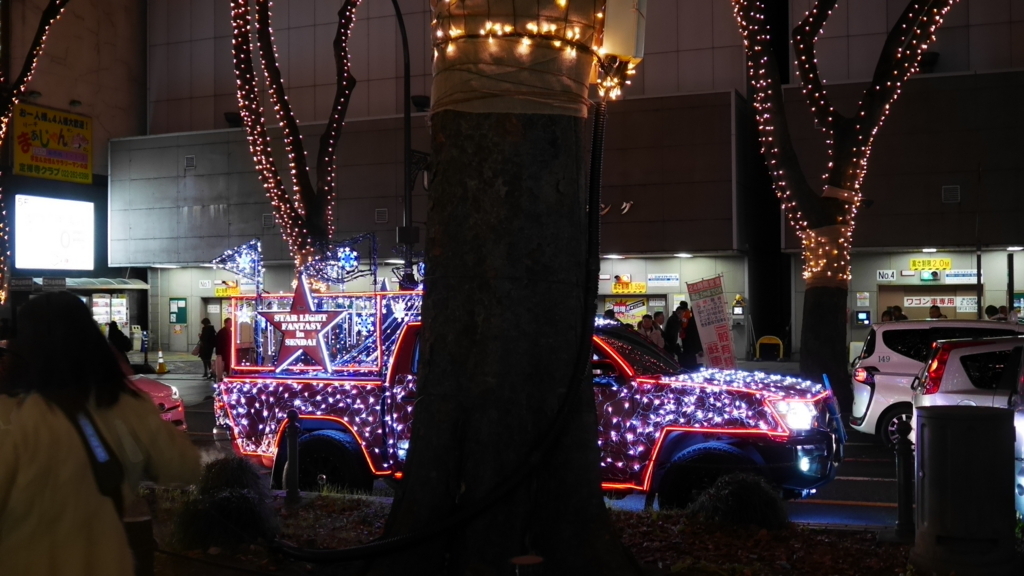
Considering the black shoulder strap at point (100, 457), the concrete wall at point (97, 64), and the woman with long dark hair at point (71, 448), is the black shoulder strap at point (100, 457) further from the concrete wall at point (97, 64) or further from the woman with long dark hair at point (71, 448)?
the concrete wall at point (97, 64)

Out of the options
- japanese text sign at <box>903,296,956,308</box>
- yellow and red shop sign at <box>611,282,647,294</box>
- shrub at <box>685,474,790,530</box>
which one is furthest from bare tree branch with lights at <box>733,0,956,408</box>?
yellow and red shop sign at <box>611,282,647,294</box>

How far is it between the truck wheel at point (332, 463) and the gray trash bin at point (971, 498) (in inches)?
213

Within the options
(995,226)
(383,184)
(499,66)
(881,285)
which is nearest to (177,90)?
(383,184)

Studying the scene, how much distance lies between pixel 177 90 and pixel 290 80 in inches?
246

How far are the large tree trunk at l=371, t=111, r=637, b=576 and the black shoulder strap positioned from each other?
101 inches

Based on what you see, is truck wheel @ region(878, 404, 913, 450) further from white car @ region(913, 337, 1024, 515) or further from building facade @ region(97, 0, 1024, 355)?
building facade @ region(97, 0, 1024, 355)

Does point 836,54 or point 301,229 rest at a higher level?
point 836,54

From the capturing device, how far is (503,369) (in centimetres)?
565

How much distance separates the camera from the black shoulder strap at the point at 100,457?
3131mm

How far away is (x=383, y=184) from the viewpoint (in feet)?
119

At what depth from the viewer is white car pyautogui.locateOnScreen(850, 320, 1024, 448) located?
45.6 ft

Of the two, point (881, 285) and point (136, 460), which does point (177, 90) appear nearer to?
point (881, 285)

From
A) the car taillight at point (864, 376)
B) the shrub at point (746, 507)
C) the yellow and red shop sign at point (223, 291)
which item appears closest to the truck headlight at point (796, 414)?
the shrub at point (746, 507)

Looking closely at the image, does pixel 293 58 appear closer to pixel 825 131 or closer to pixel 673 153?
pixel 673 153
